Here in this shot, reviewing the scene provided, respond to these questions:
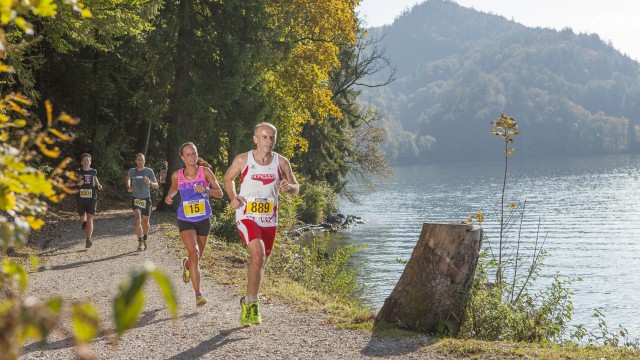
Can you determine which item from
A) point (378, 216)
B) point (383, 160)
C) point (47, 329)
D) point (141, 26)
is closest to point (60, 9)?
point (141, 26)

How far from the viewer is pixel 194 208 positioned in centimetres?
912

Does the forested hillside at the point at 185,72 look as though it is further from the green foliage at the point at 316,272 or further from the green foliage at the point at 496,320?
the green foliage at the point at 496,320

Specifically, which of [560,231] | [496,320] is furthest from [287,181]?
[560,231]

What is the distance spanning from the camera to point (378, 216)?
168 ft

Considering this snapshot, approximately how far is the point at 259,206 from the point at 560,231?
35.5 m

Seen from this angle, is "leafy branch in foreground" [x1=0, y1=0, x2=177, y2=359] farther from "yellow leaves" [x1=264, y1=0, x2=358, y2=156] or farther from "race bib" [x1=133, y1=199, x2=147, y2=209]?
"yellow leaves" [x1=264, y1=0, x2=358, y2=156]

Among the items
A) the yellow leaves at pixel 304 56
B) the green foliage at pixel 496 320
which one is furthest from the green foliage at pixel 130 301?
the yellow leaves at pixel 304 56

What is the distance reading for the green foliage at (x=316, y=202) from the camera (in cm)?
3809

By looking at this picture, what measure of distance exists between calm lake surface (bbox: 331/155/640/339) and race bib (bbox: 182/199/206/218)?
170 inches

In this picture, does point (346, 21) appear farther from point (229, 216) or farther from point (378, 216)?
point (378, 216)

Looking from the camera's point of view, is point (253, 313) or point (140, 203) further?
point (140, 203)

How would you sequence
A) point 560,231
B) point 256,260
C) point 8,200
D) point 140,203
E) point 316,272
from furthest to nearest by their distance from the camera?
point 560,231
point 140,203
point 316,272
point 256,260
point 8,200

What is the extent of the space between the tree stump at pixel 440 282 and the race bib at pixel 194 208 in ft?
9.10

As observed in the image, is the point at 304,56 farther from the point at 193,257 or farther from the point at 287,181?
the point at 287,181
